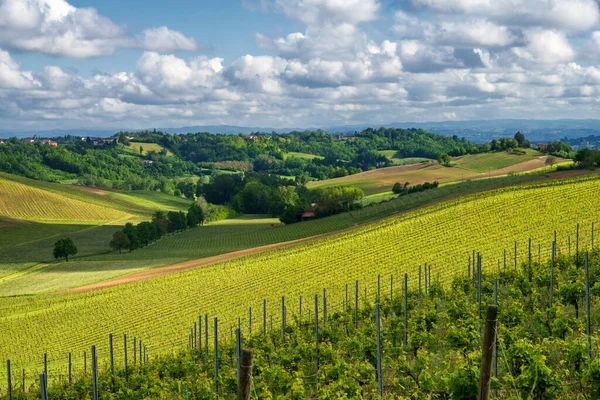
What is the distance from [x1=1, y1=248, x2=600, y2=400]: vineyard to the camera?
10531 millimetres

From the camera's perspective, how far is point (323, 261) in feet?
155

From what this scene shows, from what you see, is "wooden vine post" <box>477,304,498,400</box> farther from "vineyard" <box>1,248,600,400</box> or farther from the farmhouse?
the farmhouse

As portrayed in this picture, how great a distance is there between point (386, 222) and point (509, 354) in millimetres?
48449

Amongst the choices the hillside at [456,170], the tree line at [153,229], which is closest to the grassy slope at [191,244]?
the tree line at [153,229]

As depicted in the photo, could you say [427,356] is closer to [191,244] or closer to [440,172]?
[191,244]

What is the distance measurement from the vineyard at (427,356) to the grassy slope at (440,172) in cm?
9035

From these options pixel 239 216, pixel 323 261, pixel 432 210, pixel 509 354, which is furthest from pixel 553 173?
pixel 239 216

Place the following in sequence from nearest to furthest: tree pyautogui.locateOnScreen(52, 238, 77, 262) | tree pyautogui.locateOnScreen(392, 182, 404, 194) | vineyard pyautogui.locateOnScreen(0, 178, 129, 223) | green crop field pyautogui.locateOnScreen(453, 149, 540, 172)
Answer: tree pyautogui.locateOnScreen(52, 238, 77, 262) → vineyard pyautogui.locateOnScreen(0, 178, 129, 223) → tree pyautogui.locateOnScreen(392, 182, 404, 194) → green crop field pyautogui.locateOnScreen(453, 149, 540, 172)

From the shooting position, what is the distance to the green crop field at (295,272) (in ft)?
123

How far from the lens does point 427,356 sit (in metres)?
13.9

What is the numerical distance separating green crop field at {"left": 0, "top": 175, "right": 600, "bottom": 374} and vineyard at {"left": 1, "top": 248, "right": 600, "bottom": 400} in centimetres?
1183

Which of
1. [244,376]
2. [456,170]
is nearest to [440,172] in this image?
[456,170]

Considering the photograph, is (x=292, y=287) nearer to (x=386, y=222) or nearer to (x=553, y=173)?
(x=386, y=222)

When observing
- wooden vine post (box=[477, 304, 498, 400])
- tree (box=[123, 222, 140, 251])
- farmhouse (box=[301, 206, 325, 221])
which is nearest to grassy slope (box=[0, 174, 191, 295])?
tree (box=[123, 222, 140, 251])
